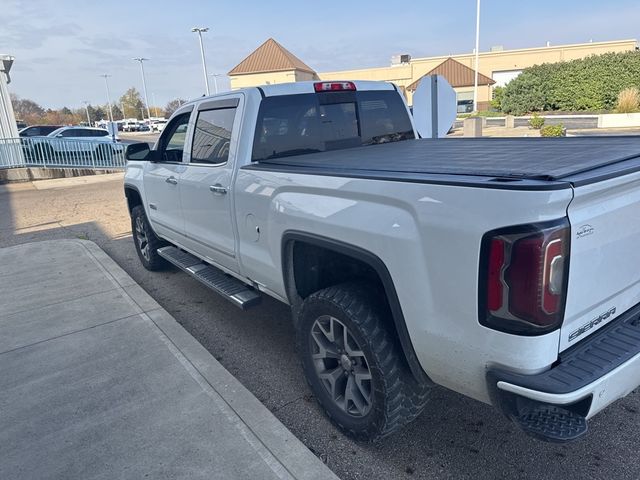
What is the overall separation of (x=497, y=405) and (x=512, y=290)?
20.2 inches

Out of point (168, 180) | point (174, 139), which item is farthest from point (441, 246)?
point (174, 139)

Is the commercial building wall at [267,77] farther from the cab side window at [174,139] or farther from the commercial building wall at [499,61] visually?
the cab side window at [174,139]

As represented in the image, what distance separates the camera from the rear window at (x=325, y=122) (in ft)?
11.8

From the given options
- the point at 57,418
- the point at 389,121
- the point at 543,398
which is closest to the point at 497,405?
the point at 543,398

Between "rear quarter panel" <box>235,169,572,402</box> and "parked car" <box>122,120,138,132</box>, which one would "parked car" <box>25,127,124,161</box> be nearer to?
"rear quarter panel" <box>235,169,572,402</box>

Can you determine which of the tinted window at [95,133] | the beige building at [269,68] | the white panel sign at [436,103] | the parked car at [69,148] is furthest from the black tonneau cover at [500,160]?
the beige building at [269,68]

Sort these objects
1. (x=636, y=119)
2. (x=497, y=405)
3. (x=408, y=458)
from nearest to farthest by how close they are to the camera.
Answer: (x=497, y=405), (x=408, y=458), (x=636, y=119)

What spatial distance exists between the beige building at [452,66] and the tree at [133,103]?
181ft

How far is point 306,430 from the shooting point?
114 inches

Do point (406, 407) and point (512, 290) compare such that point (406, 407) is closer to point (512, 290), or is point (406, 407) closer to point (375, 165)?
point (512, 290)

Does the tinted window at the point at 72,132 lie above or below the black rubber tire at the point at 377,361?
above

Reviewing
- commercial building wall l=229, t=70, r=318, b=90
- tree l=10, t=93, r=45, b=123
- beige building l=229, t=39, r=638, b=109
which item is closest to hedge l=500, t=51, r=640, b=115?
beige building l=229, t=39, r=638, b=109

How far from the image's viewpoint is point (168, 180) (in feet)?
15.2

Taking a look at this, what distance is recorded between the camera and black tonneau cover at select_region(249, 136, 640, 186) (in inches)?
81.5
